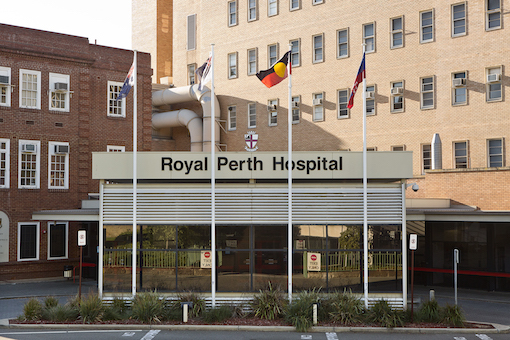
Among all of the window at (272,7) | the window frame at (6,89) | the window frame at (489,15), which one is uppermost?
the window at (272,7)

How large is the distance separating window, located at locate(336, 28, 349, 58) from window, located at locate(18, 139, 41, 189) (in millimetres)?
19281

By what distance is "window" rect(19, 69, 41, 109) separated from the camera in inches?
1251

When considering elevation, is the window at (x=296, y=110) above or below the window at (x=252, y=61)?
below

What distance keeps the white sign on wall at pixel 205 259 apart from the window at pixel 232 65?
2582 cm

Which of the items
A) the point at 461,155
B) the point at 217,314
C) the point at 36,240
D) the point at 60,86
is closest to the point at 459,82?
the point at 461,155

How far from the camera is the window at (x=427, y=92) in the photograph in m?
34.2

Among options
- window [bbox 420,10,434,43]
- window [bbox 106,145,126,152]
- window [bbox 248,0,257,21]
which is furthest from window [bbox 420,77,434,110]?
window [bbox 106,145,126,152]

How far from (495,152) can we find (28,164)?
973 inches

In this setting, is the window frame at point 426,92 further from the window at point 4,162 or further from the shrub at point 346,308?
the window at point 4,162

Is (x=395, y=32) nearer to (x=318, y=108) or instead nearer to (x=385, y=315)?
(x=318, y=108)

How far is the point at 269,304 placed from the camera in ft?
64.4

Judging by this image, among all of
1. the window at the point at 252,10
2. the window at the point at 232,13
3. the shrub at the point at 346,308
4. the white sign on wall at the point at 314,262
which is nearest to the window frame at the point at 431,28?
the window at the point at 252,10

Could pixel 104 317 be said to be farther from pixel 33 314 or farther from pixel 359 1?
pixel 359 1

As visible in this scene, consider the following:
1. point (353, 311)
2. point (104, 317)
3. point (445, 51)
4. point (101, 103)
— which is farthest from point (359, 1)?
point (104, 317)
